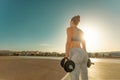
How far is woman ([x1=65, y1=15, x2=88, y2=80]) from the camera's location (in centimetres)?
716

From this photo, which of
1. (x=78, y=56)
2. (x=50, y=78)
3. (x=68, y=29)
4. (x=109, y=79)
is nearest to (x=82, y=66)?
(x=78, y=56)

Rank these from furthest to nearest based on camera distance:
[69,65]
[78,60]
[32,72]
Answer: [32,72]
[78,60]
[69,65]

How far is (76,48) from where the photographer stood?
723 cm

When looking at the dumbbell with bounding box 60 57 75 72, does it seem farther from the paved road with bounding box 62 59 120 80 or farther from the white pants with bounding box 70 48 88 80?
the paved road with bounding box 62 59 120 80

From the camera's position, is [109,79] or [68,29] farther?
[109,79]

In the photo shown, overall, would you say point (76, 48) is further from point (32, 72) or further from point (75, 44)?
point (32, 72)

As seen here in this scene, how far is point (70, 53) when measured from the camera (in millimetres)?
7195

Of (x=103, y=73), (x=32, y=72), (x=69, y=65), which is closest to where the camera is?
(x=69, y=65)

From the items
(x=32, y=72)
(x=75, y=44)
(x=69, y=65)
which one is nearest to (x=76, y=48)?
(x=75, y=44)

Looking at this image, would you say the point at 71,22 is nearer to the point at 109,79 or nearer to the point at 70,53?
the point at 70,53

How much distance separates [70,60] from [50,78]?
11.1 m

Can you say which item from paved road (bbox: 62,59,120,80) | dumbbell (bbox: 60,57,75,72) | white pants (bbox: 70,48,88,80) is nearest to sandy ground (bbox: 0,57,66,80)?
paved road (bbox: 62,59,120,80)

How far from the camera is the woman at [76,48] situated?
716cm

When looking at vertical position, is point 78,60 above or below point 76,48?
below
